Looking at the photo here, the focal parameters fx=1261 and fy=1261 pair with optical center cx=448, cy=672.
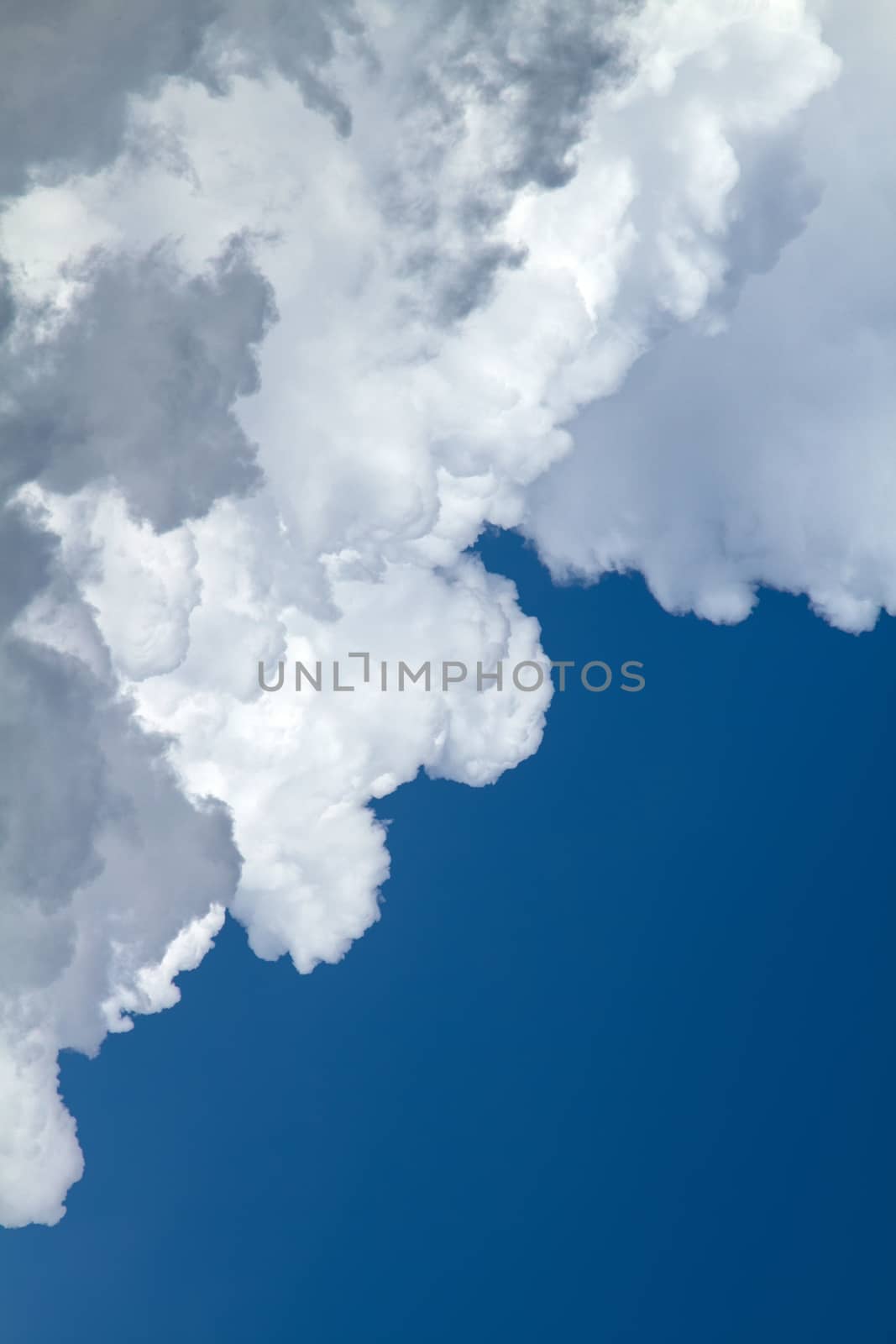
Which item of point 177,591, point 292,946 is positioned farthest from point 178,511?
point 292,946

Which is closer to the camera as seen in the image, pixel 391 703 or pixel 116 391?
pixel 116 391

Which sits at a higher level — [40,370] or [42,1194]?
[40,370]

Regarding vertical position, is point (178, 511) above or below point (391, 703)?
below

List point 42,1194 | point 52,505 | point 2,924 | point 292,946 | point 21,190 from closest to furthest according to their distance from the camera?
1. point 21,190
2. point 52,505
3. point 2,924
4. point 42,1194
5. point 292,946

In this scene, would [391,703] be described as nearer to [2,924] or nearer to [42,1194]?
[2,924]

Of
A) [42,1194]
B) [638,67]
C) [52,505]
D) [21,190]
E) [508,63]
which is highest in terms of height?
[638,67]

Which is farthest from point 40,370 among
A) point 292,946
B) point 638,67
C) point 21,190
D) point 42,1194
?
point 42,1194

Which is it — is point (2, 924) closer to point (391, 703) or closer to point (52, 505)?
point (52, 505)

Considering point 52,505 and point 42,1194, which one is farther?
point 42,1194

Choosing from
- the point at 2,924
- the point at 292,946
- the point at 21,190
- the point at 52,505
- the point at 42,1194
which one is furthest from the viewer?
the point at 292,946
